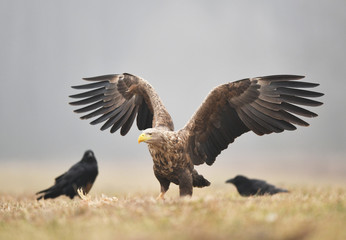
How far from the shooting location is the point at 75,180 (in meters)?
10.6

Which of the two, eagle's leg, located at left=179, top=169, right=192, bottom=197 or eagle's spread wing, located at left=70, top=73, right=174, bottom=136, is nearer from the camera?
eagle's leg, located at left=179, top=169, right=192, bottom=197

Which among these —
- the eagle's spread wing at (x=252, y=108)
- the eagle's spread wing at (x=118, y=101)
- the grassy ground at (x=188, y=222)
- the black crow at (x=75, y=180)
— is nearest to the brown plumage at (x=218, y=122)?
the eagle's spread wing at (x=252, y=108)

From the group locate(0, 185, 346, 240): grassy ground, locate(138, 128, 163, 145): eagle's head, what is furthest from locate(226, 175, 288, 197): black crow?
locate(0, 185, 346, 240): grassy ground

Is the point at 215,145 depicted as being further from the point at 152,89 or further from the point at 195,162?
the point at 152,89

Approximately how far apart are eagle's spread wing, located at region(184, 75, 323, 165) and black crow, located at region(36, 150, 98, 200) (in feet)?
14.4

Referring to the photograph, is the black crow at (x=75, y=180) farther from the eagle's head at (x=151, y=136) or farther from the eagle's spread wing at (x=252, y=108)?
the eagle's head at (x=151, y=136)

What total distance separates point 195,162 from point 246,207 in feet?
10.5

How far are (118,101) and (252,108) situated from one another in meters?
2.94

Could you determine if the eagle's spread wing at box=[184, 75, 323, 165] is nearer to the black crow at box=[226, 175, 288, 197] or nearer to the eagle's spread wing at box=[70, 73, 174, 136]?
the eagle's spread wing at box=[70, 73, 174, 136]

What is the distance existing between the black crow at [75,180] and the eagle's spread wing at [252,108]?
173 inches

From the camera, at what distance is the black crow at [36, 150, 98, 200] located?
34.4 feet

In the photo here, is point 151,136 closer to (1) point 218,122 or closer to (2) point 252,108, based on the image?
(1) point 218,122

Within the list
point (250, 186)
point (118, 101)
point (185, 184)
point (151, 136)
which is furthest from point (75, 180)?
point (151, 136)

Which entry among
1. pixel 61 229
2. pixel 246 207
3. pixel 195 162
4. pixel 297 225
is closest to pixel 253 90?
pixel 195 162
